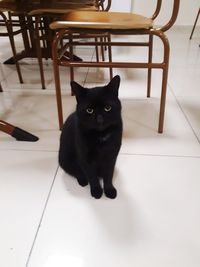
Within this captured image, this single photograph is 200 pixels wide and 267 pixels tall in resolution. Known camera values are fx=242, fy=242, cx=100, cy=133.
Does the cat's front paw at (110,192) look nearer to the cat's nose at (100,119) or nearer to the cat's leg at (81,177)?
the cat's leg at (81,177)

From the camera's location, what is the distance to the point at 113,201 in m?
0.84

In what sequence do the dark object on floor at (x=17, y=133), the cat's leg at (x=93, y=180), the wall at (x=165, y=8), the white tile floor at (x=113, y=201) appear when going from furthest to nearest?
1. the wall at (x=165, y=8)
2. the dark object on floor at (x=17, y=133)
3. the cat's leg at (x=93, y=180)
4. the white tile floor at (x=113, y=201)

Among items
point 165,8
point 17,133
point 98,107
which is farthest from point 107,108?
point 165,8

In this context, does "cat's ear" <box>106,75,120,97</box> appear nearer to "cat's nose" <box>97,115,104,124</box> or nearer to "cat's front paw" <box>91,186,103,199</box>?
"cat's nose" <box>97,115,104,124</box>

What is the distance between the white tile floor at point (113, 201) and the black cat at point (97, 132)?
0.09 m

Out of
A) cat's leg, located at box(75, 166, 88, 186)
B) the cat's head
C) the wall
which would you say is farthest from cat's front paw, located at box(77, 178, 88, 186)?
the wall

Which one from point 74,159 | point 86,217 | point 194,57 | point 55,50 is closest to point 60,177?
point 74,159

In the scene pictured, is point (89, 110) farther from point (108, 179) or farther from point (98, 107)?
point (108, 179)

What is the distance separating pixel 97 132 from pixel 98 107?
9cm

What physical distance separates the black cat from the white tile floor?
9 cm

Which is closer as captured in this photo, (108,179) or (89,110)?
(89,110)

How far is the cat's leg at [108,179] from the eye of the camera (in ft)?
2.75

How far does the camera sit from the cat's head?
2.39 ft

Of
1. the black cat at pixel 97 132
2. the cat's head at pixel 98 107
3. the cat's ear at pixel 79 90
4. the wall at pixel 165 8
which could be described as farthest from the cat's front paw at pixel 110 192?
the wall at pixel 165 8
